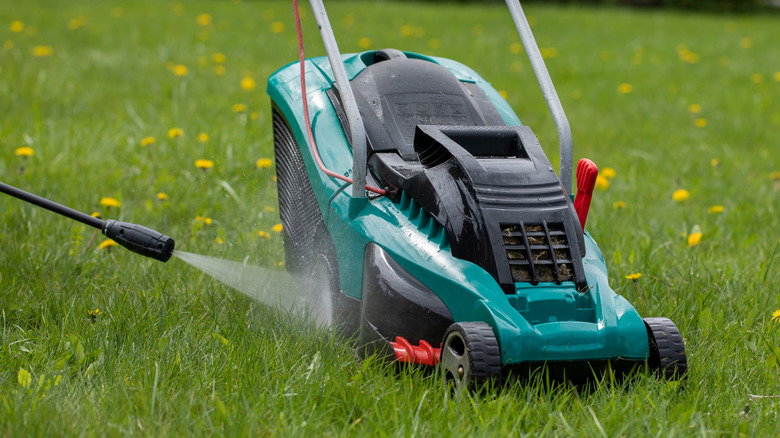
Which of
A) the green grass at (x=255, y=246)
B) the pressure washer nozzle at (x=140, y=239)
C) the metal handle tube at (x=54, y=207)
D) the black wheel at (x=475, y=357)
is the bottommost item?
the green grass at (x=255, y=246)

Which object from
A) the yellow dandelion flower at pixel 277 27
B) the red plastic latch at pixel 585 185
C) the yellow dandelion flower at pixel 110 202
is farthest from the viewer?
the yellow dandelion flower at pixel 277 27

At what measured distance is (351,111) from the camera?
1632 mm

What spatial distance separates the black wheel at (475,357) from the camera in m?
1.34

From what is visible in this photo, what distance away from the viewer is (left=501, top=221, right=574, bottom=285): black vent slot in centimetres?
146

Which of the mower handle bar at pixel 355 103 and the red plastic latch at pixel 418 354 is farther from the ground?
the mower handle bar at pixel 355 103

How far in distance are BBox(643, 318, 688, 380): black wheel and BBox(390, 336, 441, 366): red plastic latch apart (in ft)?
Answer: 1.36

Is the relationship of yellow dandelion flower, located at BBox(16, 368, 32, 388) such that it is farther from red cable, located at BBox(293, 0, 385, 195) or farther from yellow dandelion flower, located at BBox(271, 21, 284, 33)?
yellow dandelion flower, located at BBox(271, 21, 284, 33)

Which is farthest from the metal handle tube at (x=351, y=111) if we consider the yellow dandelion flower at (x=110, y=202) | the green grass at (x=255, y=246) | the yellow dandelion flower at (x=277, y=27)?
the yellow dandelion flower at (x=277, y=27)

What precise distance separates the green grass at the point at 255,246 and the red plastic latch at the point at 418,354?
0.04 metres

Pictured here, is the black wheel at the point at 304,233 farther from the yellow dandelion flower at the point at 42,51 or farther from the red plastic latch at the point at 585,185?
the yellow dandelion flower at the point at 42,51

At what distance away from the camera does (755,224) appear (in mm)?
2953

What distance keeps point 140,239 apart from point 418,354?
68 centimetres

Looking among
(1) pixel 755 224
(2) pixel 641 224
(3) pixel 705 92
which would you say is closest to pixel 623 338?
(2) pixel 641 224

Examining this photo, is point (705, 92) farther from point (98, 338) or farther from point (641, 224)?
point (98, 338)
